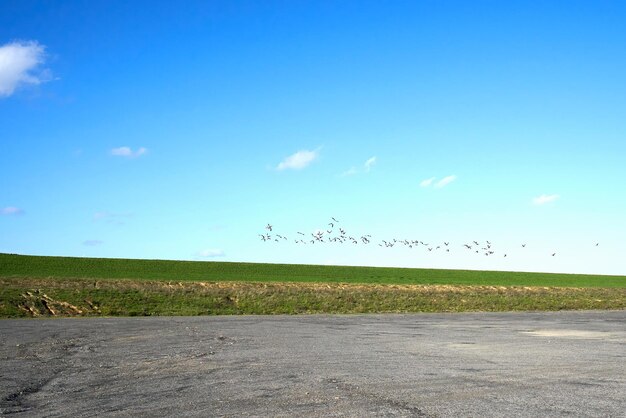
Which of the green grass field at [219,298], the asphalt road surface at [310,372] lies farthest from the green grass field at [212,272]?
the asphalt road surface at [310,372]

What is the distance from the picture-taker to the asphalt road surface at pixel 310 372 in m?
9.59

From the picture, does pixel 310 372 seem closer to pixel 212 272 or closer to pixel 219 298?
pixel 219 298

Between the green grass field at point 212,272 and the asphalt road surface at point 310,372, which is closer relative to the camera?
the asphalt road surface at point 310,372

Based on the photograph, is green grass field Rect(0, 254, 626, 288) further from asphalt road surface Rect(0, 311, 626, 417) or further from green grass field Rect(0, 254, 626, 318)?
asphalt road surface Rect(0, 311, 626, 417)

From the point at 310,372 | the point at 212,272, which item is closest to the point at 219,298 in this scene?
the point at 310,372

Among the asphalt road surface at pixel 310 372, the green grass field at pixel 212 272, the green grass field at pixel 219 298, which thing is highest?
the green grass field at pixel 212 272

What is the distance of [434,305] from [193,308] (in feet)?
51.3

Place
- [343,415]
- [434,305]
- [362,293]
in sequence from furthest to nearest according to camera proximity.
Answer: [362,293] < [434,305] < [343,415]

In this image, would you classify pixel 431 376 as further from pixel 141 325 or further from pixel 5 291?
pixel 5 291

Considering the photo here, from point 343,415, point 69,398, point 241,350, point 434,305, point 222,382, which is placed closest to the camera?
point 343,415

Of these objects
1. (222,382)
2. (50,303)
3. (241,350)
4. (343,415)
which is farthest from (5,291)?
(343,415)

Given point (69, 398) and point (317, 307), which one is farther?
point (317, 307)

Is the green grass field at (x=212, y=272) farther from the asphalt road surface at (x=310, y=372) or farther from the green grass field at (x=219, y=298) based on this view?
the asphalt road surface at (x=310, y=372)

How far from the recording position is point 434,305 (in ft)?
138
